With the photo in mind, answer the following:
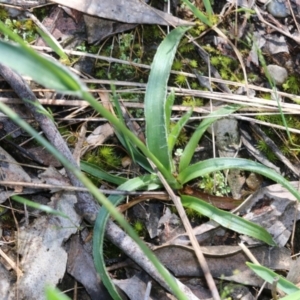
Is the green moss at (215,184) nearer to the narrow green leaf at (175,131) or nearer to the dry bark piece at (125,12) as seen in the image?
the narrow green leaf at (175,131)

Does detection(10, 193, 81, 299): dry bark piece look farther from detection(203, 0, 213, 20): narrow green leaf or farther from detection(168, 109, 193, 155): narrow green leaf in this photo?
detection(203, 0, 213, 20): narrow green leaf

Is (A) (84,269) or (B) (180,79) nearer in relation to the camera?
(A) (84,269)

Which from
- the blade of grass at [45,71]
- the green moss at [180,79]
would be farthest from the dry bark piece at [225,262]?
the blade of grass at [45,71]

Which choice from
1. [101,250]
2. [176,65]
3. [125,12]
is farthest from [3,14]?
[101,250]

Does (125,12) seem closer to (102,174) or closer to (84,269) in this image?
(102,174)

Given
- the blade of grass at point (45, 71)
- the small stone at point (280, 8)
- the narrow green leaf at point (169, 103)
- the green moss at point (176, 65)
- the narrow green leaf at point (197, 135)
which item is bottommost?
the narrow green leaf at point (197, 135)

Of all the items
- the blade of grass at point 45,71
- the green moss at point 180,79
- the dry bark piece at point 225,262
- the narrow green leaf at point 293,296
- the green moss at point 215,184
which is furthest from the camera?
the green moss at point 180,79

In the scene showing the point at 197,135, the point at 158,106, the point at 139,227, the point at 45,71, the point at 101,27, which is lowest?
the point at 139,227
